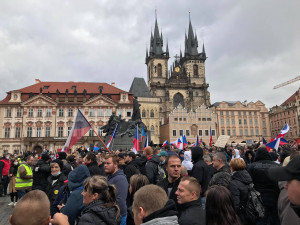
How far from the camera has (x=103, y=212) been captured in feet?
9.36

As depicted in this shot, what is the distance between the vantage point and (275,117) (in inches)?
2793

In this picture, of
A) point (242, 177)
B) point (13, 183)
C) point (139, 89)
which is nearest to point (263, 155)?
point (242, 177)

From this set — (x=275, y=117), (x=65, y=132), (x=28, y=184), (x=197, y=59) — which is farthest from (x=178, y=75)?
(x=28, y=184)

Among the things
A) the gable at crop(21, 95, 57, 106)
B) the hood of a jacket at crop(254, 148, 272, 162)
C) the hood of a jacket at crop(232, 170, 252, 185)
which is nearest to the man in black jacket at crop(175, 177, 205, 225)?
the hood of a jacket at crop(232, 170, 252, 185)

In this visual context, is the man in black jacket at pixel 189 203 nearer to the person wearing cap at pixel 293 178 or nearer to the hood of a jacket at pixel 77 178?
the person wearing cap at pixel 293 178

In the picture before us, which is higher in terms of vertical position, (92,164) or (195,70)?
(195,70)

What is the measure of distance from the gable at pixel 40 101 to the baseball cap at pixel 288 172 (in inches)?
1922

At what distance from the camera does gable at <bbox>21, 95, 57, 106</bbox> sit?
1807 inches

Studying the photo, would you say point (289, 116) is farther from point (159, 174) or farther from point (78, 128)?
point (159, 174)

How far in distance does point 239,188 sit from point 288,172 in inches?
96.5

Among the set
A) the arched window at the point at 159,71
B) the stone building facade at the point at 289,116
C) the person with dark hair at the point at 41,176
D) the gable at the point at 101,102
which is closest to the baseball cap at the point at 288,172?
the person with dark hair at the point at 41,176

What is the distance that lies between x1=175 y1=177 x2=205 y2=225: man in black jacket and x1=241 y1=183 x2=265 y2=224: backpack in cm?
131

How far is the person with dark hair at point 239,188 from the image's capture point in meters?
3.88

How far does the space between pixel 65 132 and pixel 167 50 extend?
46209 millimetres
